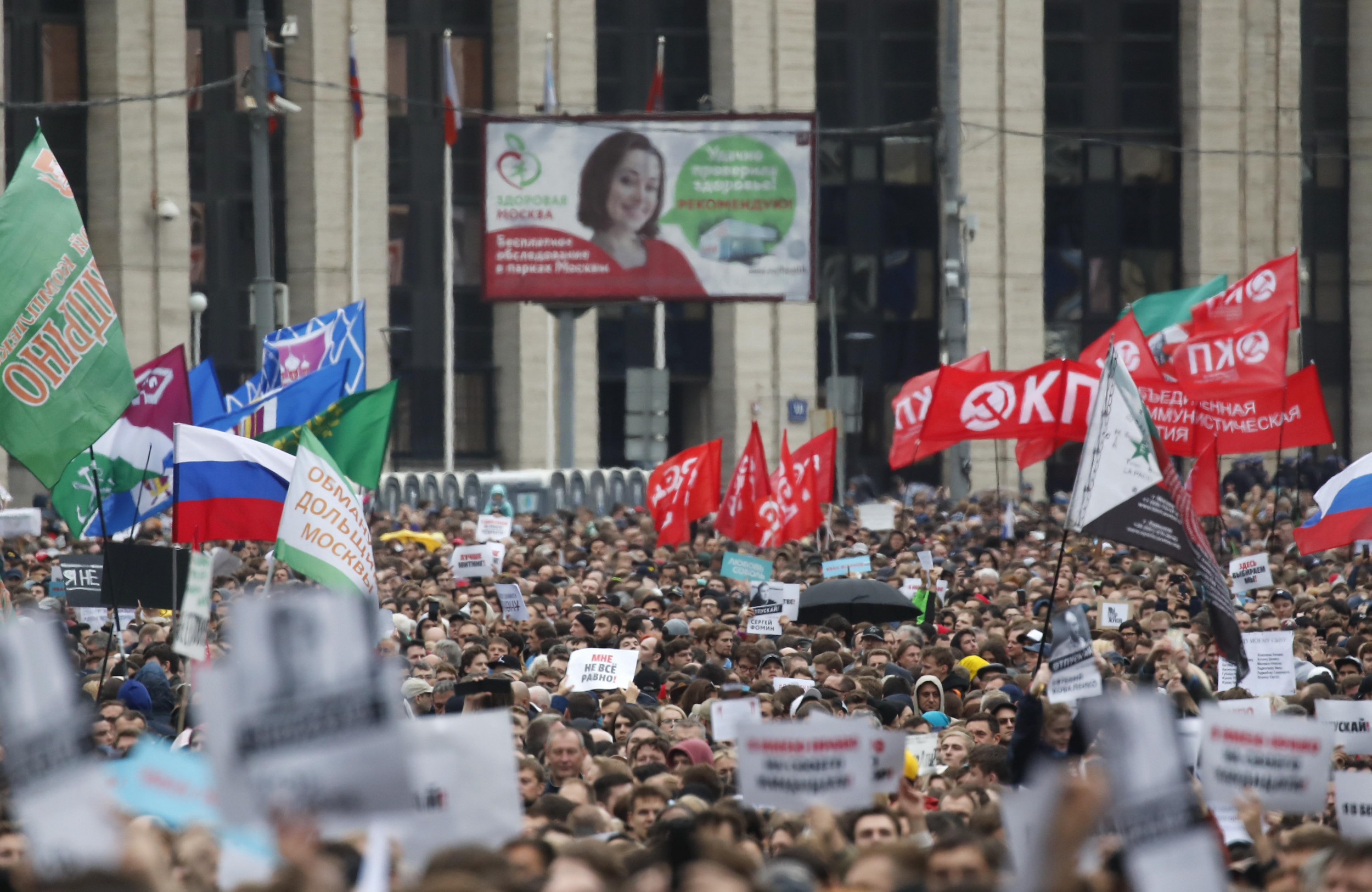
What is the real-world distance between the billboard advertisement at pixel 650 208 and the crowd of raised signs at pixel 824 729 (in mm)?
10957

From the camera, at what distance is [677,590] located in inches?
776

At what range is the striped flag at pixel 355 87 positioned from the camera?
130 ft

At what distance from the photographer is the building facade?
43.0 metres

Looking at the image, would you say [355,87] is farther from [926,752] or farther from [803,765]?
[803,765]

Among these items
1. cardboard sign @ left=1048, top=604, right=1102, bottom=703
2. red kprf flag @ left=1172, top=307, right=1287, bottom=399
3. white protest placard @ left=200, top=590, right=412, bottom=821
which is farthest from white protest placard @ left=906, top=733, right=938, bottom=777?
red kprf flag @ left=1172, top=307, right=1287, bottom=399

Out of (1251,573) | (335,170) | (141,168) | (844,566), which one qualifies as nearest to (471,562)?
(844,566)

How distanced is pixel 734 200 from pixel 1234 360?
1323 cm

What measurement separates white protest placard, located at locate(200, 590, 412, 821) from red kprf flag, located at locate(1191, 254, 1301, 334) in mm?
18770

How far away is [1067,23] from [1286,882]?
44.9m

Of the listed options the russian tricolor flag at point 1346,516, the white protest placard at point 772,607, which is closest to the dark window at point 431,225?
the white protest placard at point 772,607

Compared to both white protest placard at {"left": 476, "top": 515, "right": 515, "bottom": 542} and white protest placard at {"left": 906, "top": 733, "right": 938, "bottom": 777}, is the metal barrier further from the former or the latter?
white protest placard at {"left": 906, "top": 733, "right": 938, "bottom": 777}

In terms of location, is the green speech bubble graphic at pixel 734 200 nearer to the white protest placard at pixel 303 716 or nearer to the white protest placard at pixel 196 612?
the white protest placard at pixel 196 612

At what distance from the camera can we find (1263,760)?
24.6 ft

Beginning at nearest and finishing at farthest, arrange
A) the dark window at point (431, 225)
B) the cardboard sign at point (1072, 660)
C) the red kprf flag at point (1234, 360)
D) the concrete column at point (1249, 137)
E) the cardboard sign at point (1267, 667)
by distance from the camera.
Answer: the cardboard sign at point (1072, 660)
the cardboard sign at point (1267, 667)
the red kprf flag at point (1234, 360)
the dark window at point (431, 225)
the concrete column at point (1249, 137)
